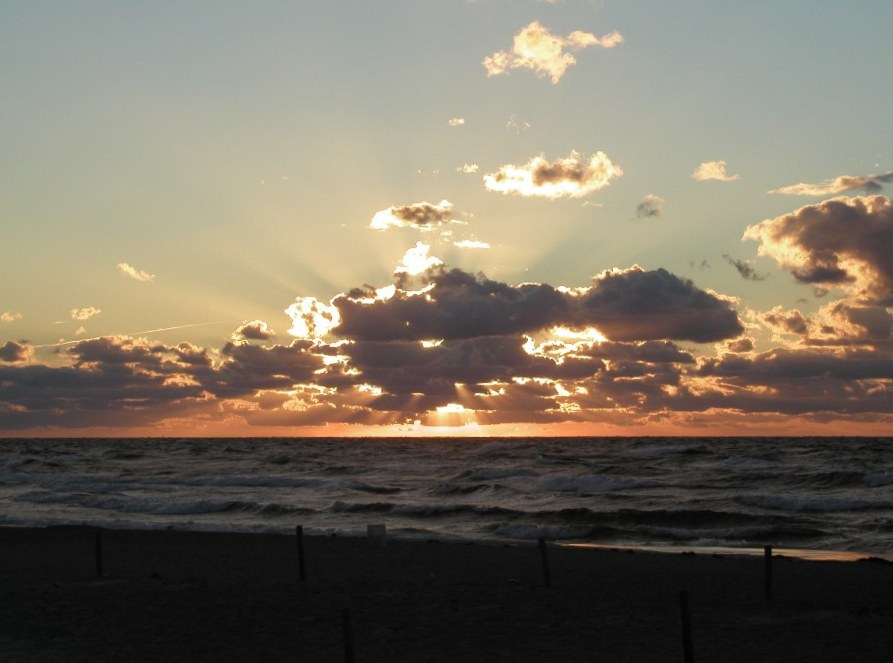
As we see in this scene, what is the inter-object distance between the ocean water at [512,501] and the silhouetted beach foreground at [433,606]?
7.60 meters

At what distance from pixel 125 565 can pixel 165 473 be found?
159ft

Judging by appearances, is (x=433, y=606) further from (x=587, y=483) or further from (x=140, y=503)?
(x=587, y=483)

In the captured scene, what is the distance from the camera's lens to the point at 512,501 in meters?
49.6

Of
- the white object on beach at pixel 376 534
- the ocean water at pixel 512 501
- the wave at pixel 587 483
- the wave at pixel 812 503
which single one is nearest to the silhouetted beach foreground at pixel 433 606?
the white object on beach at pixel 376 534

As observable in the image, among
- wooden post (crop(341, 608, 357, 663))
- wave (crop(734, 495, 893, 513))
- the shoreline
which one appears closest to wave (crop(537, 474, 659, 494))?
wave (crop(734, 495, 893, 513))

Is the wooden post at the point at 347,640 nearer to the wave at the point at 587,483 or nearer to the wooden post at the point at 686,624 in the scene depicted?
the wooden post at the point at 686,624

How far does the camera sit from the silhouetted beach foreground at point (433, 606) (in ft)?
54.9

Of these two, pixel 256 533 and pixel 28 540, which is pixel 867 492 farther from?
pixel 28 540

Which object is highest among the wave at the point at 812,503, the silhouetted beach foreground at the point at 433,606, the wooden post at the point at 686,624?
the wooden post at the point at 686,624

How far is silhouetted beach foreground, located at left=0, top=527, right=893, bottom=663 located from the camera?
16.7m

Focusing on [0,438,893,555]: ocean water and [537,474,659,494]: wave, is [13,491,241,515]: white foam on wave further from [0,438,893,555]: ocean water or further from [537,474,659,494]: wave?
[537,474,659,494]: wave

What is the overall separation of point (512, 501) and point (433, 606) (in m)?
29.7

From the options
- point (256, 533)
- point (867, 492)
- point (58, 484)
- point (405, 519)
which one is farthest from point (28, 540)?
point (867, 492)

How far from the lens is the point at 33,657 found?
16.2 metres
